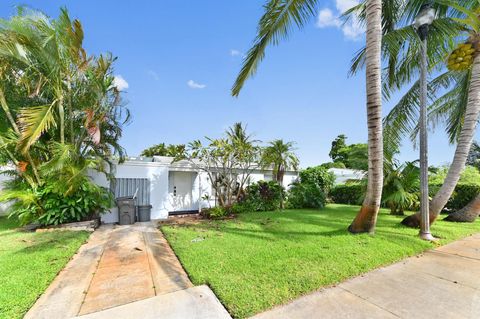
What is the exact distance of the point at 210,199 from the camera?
39.0 feet

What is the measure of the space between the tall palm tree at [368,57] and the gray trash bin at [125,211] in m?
6.64

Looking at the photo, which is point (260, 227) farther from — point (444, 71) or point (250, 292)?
point (444, 71)

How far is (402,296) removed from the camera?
3053 mm

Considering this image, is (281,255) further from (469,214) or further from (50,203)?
(469,214)

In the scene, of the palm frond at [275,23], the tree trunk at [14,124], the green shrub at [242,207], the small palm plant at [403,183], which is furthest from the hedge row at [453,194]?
the tree trunk at [14,124]

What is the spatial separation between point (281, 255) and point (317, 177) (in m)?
10.0

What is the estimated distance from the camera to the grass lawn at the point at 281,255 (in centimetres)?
319

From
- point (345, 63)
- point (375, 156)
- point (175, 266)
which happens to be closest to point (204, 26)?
point (345, 63)

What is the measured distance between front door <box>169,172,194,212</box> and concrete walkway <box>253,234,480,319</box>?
9.68 meters

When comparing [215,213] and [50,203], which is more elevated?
[50,203]

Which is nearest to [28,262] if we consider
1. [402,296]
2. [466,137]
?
[402,296]

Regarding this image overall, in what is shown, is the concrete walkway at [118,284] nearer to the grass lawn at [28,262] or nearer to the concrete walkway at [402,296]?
the grass lawn at [28,262]

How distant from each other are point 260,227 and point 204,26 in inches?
314

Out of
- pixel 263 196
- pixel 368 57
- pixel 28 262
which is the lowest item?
pixel 28 262
